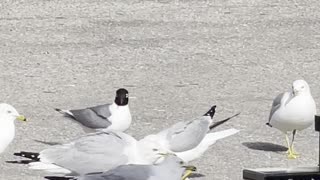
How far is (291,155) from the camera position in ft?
23.2

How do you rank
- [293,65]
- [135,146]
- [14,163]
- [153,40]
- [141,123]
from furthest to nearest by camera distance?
[153,40], [293,65], [141,123], [14,163], [135,146]

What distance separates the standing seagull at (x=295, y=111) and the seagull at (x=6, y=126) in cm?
176

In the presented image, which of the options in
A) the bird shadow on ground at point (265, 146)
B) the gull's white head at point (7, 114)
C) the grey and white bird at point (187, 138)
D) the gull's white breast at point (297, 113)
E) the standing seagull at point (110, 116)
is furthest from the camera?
the bird shadow on ground at point (265, 146)

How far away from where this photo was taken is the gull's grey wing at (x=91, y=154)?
18.2ft

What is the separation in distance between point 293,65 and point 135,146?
4261mm


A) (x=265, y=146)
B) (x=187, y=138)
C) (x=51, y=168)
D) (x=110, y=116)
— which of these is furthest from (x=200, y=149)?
(x=265, y=146)

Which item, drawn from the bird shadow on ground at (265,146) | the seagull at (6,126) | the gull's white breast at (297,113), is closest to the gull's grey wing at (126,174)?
the seagull at (6,126)

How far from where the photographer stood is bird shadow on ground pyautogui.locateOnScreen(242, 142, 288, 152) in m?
7.31

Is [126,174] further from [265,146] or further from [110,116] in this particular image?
[265,146]

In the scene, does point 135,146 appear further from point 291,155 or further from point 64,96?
point 64,96

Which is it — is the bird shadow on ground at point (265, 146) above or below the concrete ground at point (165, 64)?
below

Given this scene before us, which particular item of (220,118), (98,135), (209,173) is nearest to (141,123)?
(220,118)

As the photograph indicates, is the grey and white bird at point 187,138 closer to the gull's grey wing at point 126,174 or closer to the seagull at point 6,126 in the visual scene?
the gull's grey wing at point 126,174

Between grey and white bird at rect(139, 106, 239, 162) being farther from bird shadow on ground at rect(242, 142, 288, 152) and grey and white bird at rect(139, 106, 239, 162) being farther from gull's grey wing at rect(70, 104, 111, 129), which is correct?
bird shadow on ground at rect(242, 142, 288, 152)
